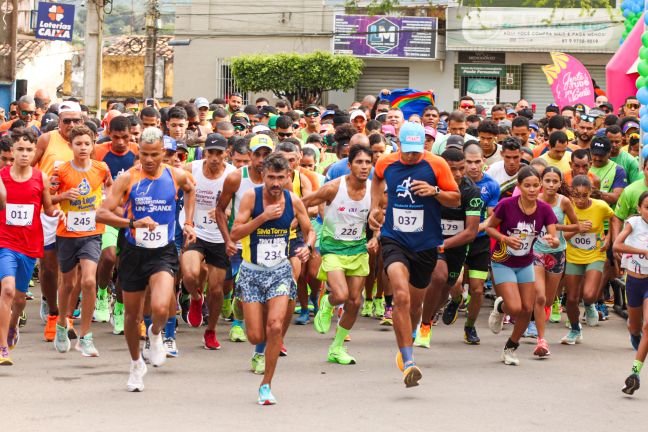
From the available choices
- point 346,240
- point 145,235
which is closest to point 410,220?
point 346,240

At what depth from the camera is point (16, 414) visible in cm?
805

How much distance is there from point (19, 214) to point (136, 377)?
2.02 meters

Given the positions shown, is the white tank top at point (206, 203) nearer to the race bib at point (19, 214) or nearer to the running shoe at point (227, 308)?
the running shoe at point (227, 308)

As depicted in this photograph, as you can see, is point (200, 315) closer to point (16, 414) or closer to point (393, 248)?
point (393, 248)

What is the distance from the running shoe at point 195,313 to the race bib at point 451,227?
2.59 meters

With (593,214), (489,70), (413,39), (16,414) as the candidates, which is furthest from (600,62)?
(16,414)

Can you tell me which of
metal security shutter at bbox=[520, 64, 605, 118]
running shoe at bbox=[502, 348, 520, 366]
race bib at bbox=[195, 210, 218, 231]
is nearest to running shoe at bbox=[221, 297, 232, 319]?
race bib at bbox=[195, 210, 218, 231]

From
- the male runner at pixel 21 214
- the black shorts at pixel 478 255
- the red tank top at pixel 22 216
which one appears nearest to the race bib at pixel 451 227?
the black shorts at pixel 478 255

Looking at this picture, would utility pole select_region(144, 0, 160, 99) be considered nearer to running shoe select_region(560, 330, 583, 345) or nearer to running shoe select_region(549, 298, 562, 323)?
running shoe select_region(549, 298, 562, 323)

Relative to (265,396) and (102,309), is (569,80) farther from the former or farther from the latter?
(265,396)

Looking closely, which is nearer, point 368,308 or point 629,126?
→ point 368,308

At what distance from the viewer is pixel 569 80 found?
21453mm

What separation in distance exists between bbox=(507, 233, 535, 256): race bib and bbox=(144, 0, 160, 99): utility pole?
4279 cm

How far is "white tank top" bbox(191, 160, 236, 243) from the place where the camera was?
11117mm
